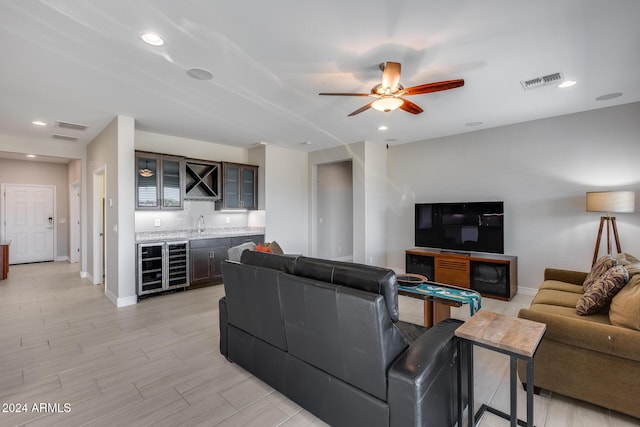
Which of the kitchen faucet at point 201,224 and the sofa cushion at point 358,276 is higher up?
the kitchen faucet at point 201,224

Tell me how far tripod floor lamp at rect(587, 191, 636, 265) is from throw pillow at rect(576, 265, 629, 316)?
1910 millimetres

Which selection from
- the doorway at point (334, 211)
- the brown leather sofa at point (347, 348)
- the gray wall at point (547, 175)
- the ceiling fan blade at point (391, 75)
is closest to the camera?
the brown leather sofa at point (347, 348)

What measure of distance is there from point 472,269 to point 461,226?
73cm

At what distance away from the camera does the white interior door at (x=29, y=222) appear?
7246 millimetres

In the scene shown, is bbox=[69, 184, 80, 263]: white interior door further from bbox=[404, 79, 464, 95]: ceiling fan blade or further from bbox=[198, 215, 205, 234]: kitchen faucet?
bbox=[404, 79, 464, 95]: ceiling fan blade

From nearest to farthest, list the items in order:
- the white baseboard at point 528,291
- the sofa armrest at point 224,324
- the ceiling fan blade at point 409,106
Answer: the sofa armrest at point 224,324 < the ceiling fan blade at point 409,106 < the white baseboard at point 528,291

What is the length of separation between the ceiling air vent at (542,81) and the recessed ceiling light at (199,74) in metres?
3.20

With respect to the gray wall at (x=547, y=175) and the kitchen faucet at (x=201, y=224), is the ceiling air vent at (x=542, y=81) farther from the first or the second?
the kitchen faucet at (x=201, y=224)

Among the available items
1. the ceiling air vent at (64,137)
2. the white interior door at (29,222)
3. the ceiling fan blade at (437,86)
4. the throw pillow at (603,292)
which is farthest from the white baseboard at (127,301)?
the white interior door at (29,222)

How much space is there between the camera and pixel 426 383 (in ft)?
4.79

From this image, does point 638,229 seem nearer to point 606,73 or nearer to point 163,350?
point 606,73

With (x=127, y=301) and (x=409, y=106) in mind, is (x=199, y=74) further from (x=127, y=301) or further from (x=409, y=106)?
(x=127, y=301)

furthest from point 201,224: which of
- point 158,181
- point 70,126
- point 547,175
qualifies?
point 547,175

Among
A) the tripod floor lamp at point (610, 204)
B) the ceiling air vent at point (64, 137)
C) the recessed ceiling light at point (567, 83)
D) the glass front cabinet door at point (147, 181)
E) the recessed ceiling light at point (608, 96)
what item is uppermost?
the recessed ceiling light at point (608, 96)
